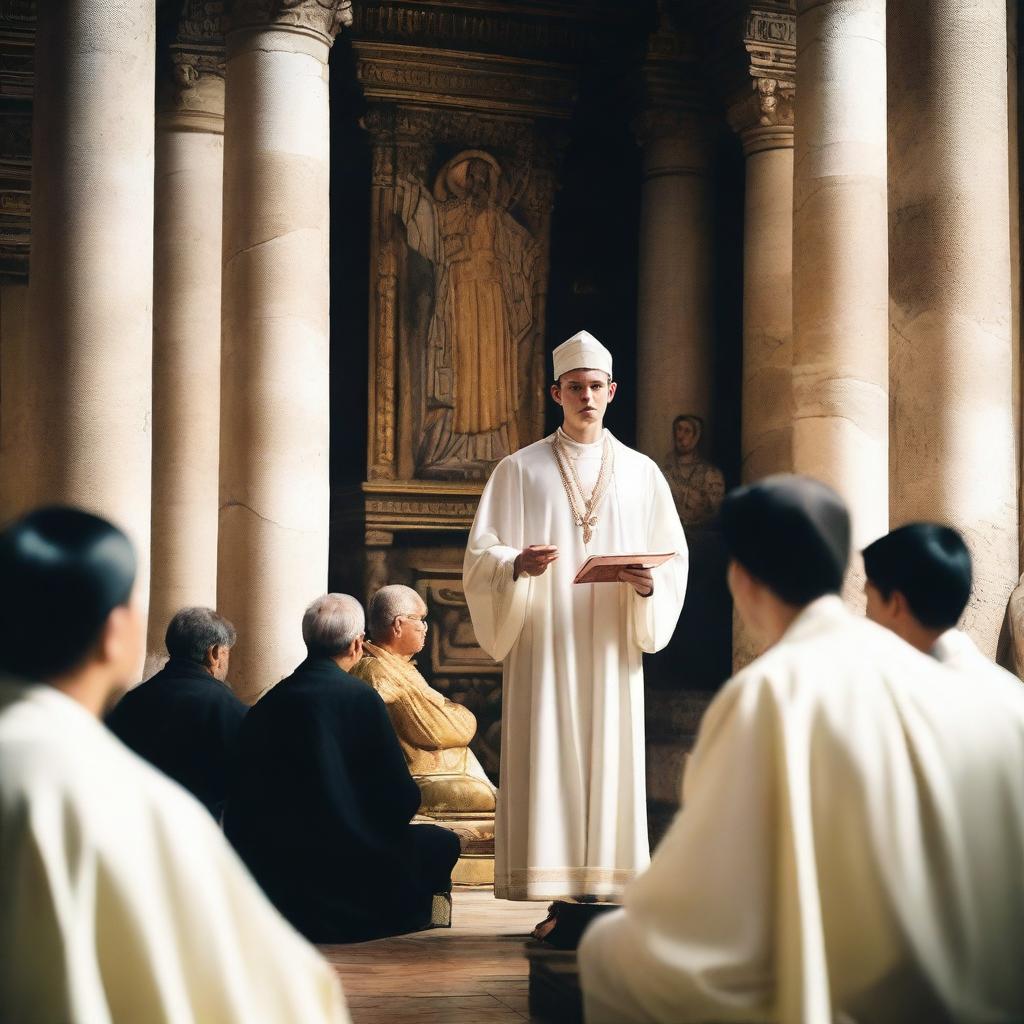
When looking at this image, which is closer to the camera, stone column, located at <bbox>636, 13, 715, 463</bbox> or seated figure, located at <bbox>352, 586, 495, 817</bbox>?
seated figure, located at <bbox>352, 586, 495, 817</bbox>

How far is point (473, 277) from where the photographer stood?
14.4 metres

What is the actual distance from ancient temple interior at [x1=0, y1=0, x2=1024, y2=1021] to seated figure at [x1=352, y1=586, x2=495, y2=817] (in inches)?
52.7

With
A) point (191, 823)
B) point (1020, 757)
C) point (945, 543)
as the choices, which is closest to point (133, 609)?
point (191, 823)

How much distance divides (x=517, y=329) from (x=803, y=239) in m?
4.84

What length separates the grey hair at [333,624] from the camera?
6699 millimetres

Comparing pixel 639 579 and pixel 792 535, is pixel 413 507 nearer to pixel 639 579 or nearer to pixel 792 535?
pixel 639 579

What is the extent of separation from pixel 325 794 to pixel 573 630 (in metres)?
1.23

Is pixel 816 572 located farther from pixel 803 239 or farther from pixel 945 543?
pixel 803 239

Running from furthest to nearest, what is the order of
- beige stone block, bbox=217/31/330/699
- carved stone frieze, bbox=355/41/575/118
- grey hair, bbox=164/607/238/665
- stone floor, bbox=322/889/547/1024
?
carved stone frieze, bbox=355/41/575/118
beige stone block, bbox=217/31/330/699
grey hair, bbox=164/607/238/665
stone floor, bbox=322/889/547/1024

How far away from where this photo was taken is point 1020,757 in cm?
298

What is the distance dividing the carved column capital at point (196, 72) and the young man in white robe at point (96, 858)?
37.1 feet

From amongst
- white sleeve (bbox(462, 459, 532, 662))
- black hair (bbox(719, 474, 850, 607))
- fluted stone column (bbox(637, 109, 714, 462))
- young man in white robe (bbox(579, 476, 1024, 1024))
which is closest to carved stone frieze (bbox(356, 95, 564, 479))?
fluted stone column (bbox(637, 109, 714, 462))

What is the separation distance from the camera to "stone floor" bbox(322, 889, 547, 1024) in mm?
5239

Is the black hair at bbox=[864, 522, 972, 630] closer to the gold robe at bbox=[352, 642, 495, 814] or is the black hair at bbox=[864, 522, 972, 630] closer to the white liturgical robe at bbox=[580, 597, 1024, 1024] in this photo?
the white liturgical robe at bbox=[580, 597, 1024, 1024]
